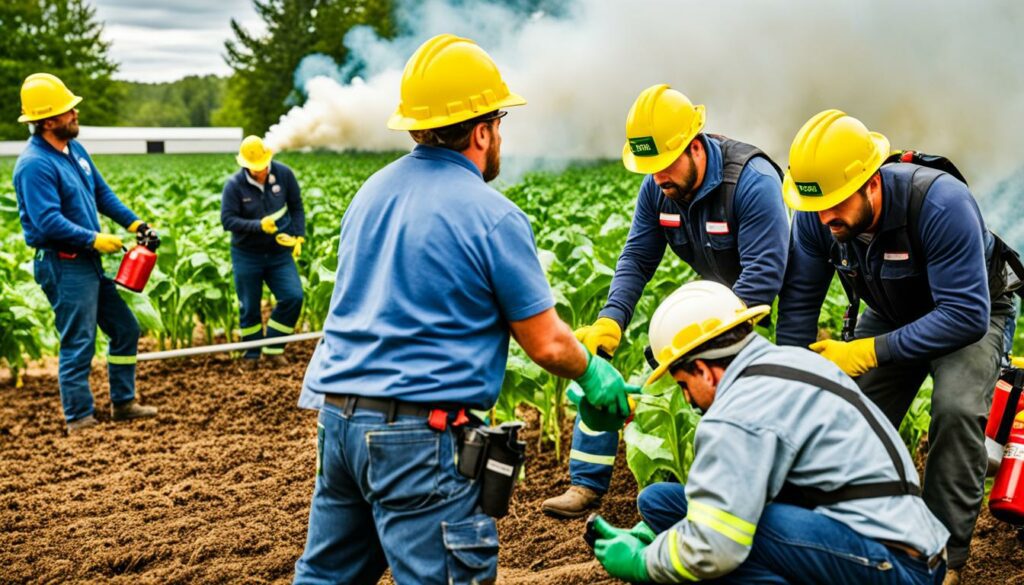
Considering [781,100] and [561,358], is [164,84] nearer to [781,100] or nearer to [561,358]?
[781,100]

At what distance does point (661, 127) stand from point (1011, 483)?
2.01 metres

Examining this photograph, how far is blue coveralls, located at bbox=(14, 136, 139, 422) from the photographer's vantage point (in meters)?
6.39

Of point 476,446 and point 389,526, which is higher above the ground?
point 476,446

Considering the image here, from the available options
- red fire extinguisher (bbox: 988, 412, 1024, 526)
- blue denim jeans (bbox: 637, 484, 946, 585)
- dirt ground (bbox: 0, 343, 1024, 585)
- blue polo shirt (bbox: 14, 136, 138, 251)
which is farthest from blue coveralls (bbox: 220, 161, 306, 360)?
blue denim jeans (bbox: 637, 484, 946, 585)

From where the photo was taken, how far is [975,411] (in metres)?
3.87

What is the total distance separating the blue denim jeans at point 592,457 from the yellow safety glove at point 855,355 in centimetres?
116

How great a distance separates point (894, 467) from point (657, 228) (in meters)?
2.27

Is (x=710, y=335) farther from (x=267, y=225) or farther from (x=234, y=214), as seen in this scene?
(x=234, y=214)

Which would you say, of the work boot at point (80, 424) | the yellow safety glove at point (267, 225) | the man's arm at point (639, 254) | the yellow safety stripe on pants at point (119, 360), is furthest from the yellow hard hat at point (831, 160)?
the yellow safety glove at point (267, 225)

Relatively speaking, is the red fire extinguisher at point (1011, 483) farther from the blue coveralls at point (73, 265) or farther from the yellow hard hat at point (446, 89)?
the blue coveralls at point (73, 265)

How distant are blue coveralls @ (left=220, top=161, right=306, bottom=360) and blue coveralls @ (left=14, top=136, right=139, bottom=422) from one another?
1.54 m

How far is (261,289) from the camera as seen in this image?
8688mm

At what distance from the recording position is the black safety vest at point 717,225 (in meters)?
4.52

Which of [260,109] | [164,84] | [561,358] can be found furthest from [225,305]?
[164,84]
